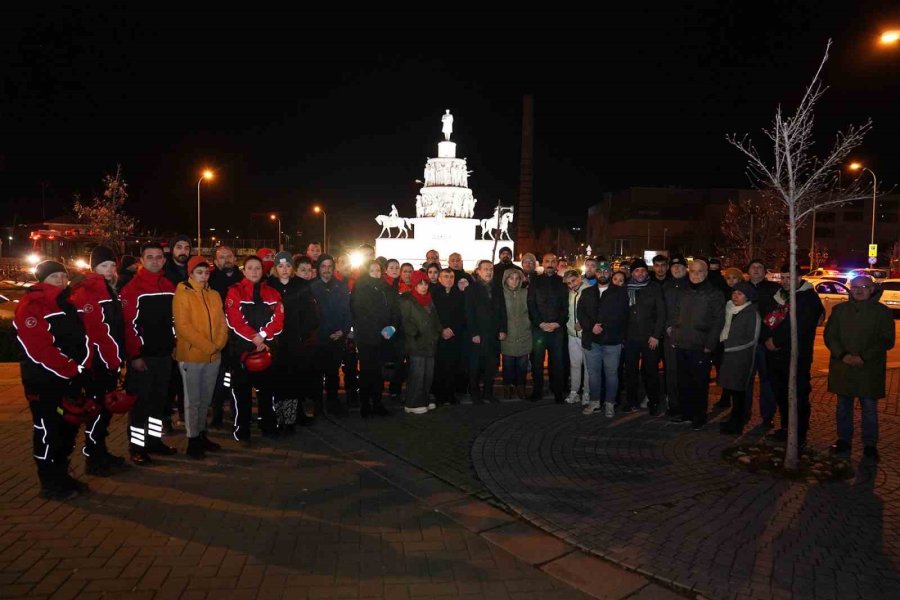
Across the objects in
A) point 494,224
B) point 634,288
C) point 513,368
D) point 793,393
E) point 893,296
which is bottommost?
point 513,368

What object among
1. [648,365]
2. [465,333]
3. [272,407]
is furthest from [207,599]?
[648,365]

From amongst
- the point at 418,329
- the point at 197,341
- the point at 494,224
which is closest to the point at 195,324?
the point at 197,341

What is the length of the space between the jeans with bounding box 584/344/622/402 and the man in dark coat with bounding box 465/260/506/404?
1.33 meters

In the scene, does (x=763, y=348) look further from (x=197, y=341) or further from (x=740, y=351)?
(x=197, y=341)

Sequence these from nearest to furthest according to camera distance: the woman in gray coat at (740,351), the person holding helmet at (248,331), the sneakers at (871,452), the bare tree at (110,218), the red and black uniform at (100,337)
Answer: the red and black uniform at (100,337) < the sneakers at (871,452) < the person holding helmet at (248,331) < the woman in gray coat at (740,351) < the bare tree at (110,218)

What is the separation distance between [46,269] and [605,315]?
21.2ft

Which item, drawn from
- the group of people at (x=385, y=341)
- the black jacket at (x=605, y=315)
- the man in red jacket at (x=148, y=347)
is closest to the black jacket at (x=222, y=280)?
the group of people at (x=385, y=341)

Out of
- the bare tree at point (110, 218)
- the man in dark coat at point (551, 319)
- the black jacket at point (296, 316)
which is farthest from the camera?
the bare tree at point (110, 218)

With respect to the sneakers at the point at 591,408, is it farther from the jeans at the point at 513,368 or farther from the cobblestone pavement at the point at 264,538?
the cobblestone pavement at the point at 264,538

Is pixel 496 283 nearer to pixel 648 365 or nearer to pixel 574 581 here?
pixel 648 365

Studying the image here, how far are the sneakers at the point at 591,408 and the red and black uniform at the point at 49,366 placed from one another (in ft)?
19.7

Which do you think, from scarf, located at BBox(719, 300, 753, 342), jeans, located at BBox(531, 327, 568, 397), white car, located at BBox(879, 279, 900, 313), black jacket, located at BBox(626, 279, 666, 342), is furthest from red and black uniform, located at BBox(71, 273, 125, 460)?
white car, located at BBox(879, 279, 900, 313)

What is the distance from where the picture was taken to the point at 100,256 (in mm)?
6059

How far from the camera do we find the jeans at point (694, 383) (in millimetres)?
7496
